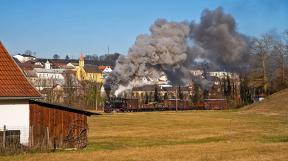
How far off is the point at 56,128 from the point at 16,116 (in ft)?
9.85

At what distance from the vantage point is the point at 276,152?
89.8 ft

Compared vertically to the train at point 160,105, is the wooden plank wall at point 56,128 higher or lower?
lower

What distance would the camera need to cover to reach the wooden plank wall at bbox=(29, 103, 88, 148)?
31062mm

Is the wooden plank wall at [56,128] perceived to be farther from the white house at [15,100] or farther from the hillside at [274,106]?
the hillside at [274,106]

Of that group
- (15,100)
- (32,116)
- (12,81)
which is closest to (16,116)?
(15,100)

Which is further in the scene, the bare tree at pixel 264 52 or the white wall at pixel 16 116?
the bare tree at pixel 264 52

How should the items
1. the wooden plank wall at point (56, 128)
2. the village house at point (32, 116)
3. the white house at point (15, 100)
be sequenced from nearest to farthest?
1. the white house at point (15, 100)
2. the village house at point (32, 116)
3. the wooden plank wall at point (56, 128)

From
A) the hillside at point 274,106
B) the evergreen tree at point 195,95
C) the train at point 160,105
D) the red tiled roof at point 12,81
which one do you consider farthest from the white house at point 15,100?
the evergreen tree at point 195,95

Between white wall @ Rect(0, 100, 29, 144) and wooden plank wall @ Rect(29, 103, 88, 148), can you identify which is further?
wooden plank wall @ Rect(29, 103, 88, 148)

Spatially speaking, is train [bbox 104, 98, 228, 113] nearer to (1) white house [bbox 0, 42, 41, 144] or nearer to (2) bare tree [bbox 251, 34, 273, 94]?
(2) bare tree [bbox 251, 34, 273, 94]

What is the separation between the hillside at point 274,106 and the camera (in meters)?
86.3

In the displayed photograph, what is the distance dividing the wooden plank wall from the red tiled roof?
3.47 ft

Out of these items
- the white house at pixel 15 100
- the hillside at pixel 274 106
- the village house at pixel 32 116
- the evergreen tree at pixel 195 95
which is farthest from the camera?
the evergreen tree at pixel 195 95

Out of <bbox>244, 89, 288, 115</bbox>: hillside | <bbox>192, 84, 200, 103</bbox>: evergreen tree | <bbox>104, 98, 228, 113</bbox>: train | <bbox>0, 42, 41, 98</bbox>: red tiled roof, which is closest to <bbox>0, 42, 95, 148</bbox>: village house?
<bbox>0, 42, 41, 98</bbox>: red tiled roof
